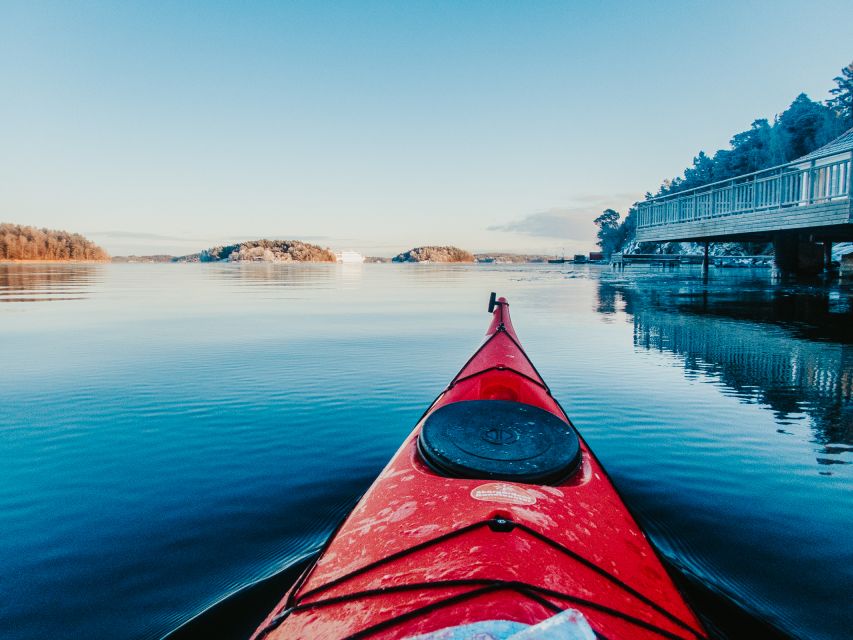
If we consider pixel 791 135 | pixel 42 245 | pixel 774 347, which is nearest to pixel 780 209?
pixel 774 347

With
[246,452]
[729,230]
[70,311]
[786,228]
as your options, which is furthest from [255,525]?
[729,230]

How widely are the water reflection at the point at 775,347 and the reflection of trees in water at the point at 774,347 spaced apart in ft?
0.04

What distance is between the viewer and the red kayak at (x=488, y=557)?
163cm

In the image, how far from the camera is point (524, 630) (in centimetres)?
124

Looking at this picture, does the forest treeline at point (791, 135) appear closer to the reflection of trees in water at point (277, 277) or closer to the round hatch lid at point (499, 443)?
the reflection of trees in water at point (277, 277)

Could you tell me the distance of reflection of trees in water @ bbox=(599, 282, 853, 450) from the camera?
654cm

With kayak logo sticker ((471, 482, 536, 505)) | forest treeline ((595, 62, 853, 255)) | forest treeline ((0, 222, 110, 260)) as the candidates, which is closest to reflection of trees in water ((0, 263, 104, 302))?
kayak logo sticker ((471, 482, 536, 505))

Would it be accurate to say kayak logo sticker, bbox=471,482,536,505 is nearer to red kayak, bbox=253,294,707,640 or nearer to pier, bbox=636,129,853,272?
red kayak, bbox=253,294,707,640

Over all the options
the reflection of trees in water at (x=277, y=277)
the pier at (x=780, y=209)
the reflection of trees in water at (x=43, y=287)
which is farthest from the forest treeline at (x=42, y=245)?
the pier at (x=780, y=209)

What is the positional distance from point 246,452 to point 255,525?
1.54 m

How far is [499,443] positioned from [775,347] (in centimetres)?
983

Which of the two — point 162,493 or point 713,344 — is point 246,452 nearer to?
point 162,493

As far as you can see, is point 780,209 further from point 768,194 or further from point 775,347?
point 775,347

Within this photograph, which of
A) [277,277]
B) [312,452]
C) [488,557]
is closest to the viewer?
[488,557]
